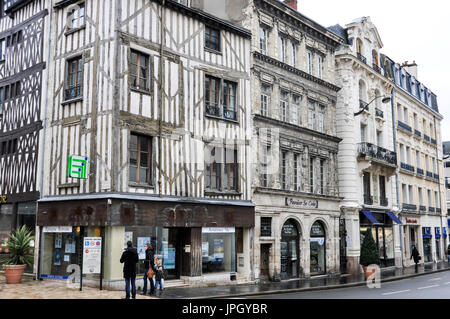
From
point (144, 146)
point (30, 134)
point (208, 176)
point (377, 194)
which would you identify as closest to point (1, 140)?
point (30, 134)

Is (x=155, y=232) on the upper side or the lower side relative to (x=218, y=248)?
upper

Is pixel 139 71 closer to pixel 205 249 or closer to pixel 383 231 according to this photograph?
pixel 205 249

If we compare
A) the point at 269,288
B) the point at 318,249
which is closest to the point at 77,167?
the point at 269,288

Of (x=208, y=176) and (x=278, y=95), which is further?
(x=278, y=95)

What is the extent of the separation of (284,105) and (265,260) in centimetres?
719

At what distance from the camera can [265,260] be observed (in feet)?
71.5

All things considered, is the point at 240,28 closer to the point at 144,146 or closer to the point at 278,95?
the point at 278,95

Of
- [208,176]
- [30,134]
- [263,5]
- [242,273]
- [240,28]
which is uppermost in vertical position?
[263,5]

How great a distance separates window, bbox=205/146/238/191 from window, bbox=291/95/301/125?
4.77m

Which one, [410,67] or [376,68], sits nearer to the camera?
[376,68]

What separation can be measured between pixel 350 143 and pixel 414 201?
11.6 metres

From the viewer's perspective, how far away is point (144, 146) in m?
17.3

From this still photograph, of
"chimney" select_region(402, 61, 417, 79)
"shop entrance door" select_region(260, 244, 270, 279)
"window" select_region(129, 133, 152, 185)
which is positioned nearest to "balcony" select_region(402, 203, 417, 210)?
"chimney" select_region(402, 61, 417, 79)

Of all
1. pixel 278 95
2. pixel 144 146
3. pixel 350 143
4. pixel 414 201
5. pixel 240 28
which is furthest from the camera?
pixel 414 201
